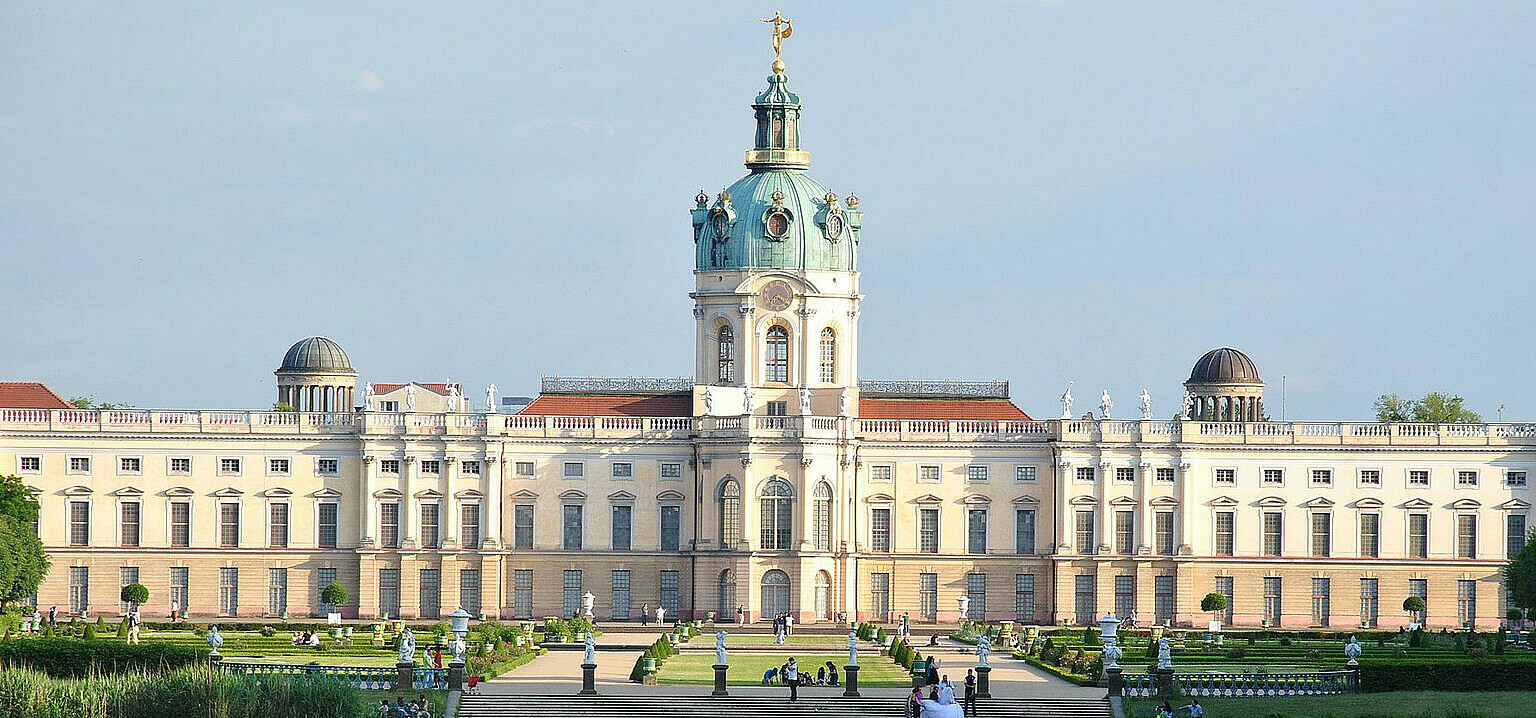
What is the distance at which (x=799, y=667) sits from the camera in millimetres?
101500

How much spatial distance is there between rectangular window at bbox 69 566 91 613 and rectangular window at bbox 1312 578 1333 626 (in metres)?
50.5

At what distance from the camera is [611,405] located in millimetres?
133750

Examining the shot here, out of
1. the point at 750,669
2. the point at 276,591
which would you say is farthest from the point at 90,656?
the point at 276,591

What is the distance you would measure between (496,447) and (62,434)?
17791mm

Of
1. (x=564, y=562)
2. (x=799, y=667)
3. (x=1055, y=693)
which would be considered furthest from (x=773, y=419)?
(x=1055, y=693)

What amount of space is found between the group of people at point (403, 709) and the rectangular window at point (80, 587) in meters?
48.0

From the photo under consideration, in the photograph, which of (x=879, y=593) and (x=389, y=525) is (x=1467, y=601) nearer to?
(x=879, y=593)

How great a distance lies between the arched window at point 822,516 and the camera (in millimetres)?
127625

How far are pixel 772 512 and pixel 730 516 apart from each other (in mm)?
1745

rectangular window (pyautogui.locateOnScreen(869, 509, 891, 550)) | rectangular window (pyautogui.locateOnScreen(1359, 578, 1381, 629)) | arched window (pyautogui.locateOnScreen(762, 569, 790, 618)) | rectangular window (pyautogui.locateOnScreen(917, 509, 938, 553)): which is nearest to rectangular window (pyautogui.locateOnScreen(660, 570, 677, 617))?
arched window (pyautogui.locateOnScreen(762, 569, 790, 618))

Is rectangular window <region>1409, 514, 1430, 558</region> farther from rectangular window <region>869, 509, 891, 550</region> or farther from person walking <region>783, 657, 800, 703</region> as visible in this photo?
person walking <region>783, 657, 800, 703</region>

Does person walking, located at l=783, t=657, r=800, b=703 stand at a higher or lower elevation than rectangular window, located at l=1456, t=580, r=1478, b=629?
lower

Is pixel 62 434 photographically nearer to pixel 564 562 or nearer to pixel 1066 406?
pixel 564 562

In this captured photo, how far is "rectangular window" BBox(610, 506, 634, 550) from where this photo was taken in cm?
12975
